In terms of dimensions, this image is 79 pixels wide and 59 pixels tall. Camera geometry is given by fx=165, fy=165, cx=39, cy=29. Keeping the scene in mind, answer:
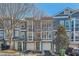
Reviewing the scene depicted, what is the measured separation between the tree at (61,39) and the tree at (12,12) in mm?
388

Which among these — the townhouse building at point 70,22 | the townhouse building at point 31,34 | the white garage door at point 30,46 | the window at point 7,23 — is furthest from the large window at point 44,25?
the window at point 7,23

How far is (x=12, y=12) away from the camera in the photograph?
181cm

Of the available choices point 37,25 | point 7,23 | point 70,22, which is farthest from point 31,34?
point 70,22

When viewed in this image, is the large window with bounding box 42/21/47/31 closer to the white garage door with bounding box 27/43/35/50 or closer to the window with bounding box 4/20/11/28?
the white garage door with bounding box 27/43/35/50

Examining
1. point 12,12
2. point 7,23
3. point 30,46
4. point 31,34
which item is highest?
point 12,12

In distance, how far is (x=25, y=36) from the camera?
1.79m

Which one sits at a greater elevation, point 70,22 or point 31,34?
point 70,22

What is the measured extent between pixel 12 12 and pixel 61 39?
2.00 feet

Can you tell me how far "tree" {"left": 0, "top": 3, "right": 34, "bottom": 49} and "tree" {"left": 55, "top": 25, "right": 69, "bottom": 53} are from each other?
39 centimetres

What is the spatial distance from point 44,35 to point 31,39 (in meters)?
0.15

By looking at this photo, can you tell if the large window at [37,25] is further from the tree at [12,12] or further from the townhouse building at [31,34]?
the tree at [12,12]

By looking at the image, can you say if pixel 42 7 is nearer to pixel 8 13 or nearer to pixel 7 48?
pixel 8 13

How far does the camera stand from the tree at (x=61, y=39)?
1755 millimetres

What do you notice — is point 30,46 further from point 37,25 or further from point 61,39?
point 61,39
